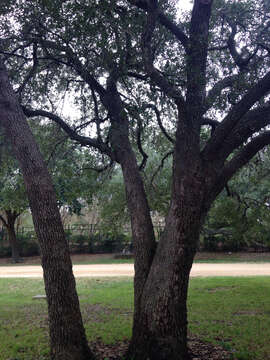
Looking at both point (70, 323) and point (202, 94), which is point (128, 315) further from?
point (202, 94)

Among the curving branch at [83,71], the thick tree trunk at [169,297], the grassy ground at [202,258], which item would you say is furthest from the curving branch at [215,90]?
the grassy ground at [202,258]

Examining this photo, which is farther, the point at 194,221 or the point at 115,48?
the point at 115,48

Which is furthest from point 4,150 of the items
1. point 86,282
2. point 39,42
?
point 86,282

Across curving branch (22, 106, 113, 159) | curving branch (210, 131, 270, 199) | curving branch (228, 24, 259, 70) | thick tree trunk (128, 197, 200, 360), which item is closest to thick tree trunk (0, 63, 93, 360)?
thick tree trunk (128, 197, 200, 360)

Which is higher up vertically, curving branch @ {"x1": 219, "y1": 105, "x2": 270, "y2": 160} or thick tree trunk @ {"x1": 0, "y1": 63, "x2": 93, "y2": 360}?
curving branch @ {"x1": 219, "y1": 105, "x2": 270, "y2": 160}

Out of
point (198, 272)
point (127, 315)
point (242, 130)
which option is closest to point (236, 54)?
point (242, 130)

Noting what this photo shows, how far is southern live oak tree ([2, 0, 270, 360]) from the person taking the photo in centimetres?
554

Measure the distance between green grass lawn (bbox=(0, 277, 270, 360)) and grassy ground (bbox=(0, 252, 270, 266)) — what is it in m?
9.94

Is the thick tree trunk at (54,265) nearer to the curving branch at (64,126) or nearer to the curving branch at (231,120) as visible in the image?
the curving branch at (64,126)

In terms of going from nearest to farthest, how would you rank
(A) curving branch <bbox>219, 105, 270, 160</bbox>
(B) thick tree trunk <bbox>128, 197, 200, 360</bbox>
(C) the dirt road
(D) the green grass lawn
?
(B) thick tree trunk <bbox>128, 197, 200, 360</bbox> → (A) curving branch <bbox>219, 105, 270, 160</bbox> → (D) the green grass lawn → (C) the dirt road

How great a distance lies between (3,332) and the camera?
27.2 ft

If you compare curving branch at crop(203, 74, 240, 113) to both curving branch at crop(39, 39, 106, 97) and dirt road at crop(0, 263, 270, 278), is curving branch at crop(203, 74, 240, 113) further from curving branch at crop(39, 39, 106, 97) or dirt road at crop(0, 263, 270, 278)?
dirt road at crop(0, 263, 270, 278)

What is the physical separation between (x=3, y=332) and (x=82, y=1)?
6438 millimetres

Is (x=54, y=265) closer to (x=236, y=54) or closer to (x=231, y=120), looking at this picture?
(x=231, y=120)
